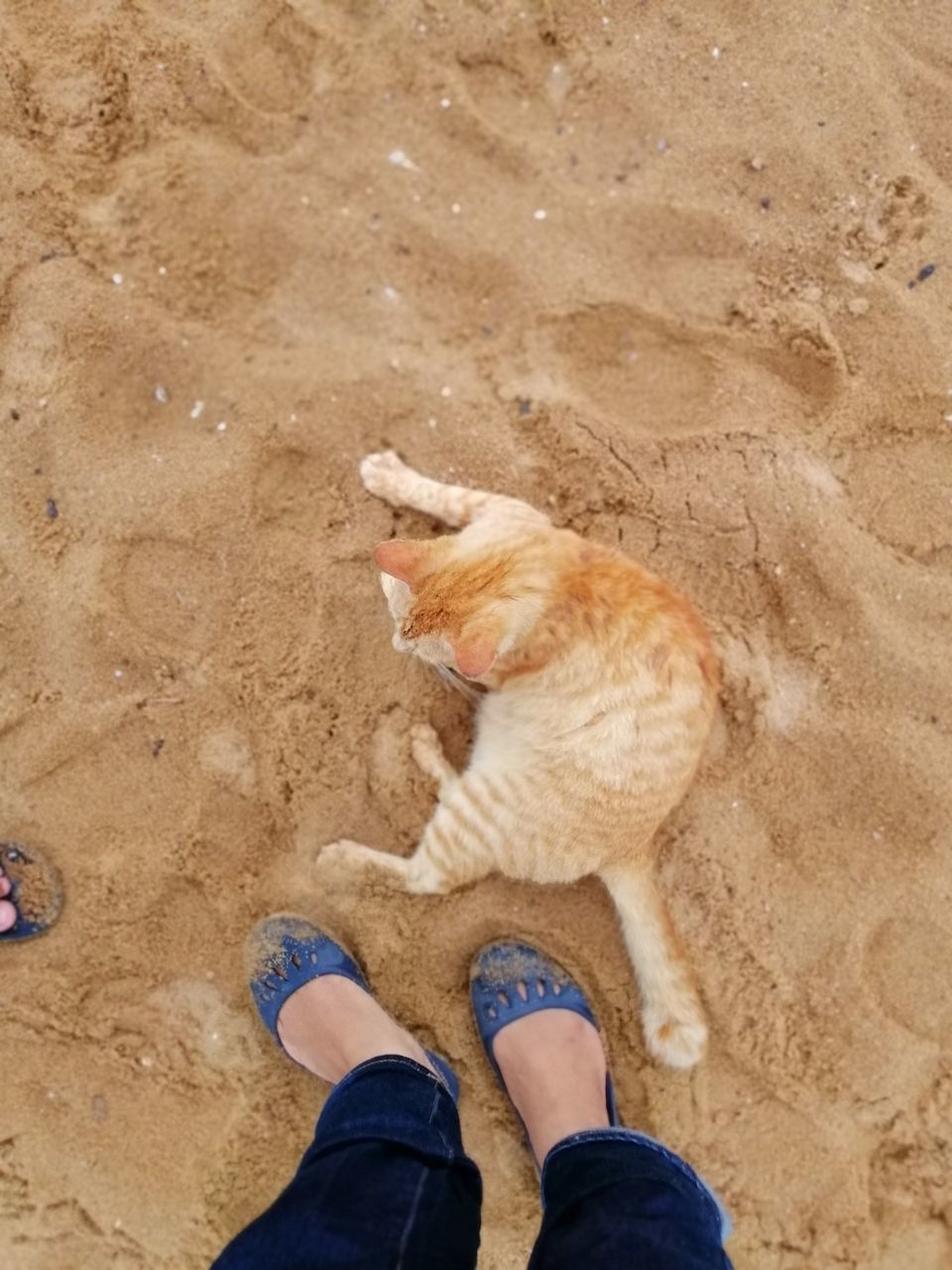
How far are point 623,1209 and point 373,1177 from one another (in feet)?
1.94

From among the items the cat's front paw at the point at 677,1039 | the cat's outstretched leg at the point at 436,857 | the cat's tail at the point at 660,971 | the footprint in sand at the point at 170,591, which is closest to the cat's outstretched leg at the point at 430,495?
the footprint in sand at the point at 170,591

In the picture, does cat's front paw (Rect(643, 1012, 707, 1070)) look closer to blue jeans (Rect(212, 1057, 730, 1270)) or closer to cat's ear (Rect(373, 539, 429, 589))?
blue jeans (Rect(212, 1057, 730, 1270))

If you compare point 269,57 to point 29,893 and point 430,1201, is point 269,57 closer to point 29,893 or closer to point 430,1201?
point 29,893

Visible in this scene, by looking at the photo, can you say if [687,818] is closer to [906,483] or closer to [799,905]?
[799,905]

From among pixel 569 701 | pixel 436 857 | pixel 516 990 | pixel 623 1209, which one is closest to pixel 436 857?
pixel 436 857

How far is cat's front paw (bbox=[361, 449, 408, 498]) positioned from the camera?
2.63 m

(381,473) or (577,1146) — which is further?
(381,473)

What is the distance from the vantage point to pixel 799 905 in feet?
8.74

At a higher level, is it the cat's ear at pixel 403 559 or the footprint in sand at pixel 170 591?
the cat's ear at pixel 403 559

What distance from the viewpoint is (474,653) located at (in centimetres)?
199

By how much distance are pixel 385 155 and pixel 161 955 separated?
2632 mm

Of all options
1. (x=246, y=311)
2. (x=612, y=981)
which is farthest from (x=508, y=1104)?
(x=246, y=311)

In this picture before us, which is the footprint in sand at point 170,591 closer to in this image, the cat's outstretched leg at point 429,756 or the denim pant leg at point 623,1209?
the cat's outstretched leg at point 429,756

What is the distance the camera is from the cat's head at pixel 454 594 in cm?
216
